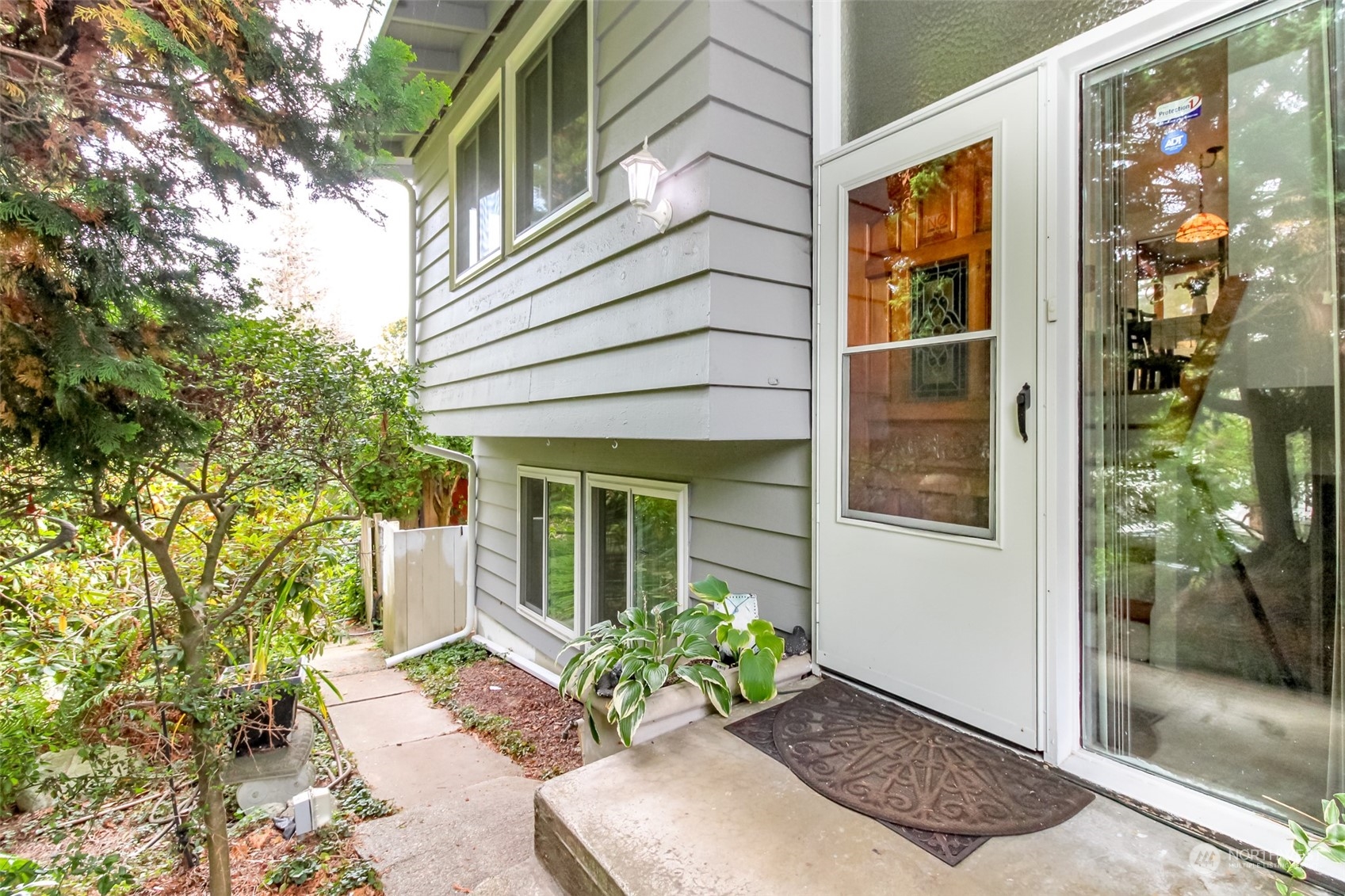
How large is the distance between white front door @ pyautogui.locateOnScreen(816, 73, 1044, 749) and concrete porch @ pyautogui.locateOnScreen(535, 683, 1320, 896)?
0.43 m

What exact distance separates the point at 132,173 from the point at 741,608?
2604 mm

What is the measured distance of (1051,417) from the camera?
1.89 meters

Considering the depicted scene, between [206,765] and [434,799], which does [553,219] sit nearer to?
[206,765]

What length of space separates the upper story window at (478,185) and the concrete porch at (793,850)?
3.69 meters

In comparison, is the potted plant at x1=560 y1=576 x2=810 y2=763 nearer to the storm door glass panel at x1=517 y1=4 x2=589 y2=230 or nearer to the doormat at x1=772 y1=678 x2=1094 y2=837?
the doormat at x1=772 y1=678 x2=1094 y2=837

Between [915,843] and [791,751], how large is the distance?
20.6 inches

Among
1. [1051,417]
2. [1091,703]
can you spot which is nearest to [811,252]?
[1051,417]

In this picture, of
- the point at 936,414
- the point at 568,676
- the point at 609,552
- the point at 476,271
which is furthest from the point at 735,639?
the point at 476,271

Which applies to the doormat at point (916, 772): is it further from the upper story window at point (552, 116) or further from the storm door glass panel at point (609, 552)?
the upper story window at point (552, 116)

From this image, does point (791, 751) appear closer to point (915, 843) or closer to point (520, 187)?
point (915, 843)

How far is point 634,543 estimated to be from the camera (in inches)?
152

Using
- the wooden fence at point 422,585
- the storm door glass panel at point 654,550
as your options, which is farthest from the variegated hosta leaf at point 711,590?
the wooden fence at point 422,585

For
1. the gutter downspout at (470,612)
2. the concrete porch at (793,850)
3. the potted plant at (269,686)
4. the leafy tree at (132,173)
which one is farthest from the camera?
the gutter downspout at (470,612)

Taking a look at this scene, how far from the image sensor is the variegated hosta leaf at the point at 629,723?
2.07 meters
